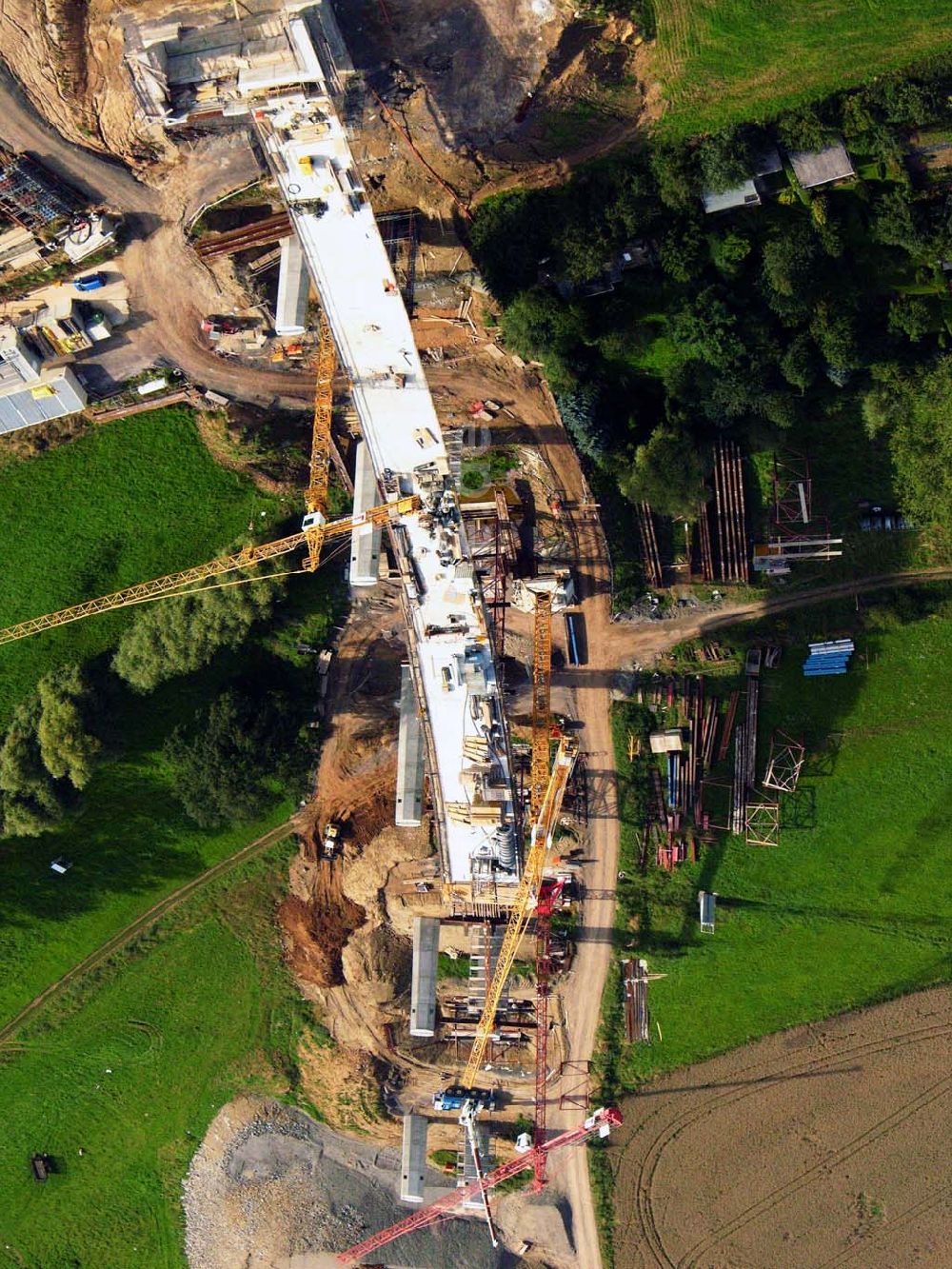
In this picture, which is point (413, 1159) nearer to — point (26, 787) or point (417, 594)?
point (26, 787)

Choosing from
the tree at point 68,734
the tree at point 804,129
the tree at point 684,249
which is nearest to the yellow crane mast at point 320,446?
→ the tree at point 68,734

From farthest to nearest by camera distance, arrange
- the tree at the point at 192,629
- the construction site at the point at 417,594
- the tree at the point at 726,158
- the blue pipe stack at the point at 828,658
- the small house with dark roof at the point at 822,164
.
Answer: the blue pipe stack at the point at 828,658 → the tree at the point at 192,629 → the construction site at the point at 417,594 → the small house with dark roof at the point at 822,164 → the tree at the point at 726,158

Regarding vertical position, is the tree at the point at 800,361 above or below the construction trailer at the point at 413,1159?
above

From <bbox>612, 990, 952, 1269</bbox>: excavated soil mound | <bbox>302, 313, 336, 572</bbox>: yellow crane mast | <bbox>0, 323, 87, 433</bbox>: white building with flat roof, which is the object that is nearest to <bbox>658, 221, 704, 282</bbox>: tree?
<bbox>302, 313, 336, 572</bbox>: yellow crane mast

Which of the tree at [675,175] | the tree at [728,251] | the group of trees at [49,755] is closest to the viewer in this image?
the tree at [675,175]

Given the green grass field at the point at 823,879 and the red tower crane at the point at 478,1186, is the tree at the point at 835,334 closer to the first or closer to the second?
the green grass field at the point at 823,879

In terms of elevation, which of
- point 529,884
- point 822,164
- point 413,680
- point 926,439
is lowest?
point 529,884

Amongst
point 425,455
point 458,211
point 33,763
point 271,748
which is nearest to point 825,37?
point 458,211

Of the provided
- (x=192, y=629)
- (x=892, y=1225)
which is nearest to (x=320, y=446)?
(x=192, y=629)
